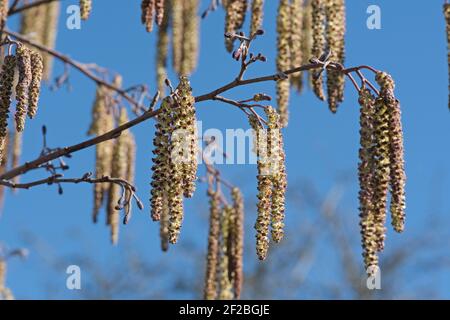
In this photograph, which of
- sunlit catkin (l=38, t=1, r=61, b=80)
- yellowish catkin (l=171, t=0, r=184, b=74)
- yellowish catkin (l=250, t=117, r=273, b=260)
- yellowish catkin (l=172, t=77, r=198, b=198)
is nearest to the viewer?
yellowish catkin (l=172, t=77, r=198, b=198)

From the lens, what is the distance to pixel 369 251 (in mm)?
2777

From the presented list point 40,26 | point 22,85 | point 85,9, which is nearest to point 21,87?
point 22,85

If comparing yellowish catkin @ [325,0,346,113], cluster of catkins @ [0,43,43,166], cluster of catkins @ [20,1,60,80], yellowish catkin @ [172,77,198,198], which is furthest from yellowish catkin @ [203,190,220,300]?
cluster of catkins @ [20,1,60,80]

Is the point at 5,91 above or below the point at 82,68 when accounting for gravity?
below

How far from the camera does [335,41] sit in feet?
12.1

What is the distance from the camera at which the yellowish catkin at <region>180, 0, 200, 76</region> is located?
4.76 metres

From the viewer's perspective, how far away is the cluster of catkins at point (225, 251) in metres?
4.07

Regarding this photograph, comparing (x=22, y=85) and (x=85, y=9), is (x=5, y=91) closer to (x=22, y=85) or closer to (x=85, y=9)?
(x=22, y=85)

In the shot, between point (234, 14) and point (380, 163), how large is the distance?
1.51 m

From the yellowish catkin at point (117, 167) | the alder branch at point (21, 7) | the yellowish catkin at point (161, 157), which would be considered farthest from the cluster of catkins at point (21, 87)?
the alder branch at point (21, 7)

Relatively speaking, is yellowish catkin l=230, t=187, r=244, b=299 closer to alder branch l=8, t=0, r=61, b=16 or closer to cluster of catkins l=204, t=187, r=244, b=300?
cluster of catkins l=204, t=187, r=244, b=300

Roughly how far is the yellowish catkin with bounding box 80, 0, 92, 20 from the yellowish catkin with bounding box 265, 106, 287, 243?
1273 millimetres

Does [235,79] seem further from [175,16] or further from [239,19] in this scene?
[175,16]

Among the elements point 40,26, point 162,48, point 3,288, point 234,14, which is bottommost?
point 3,288
